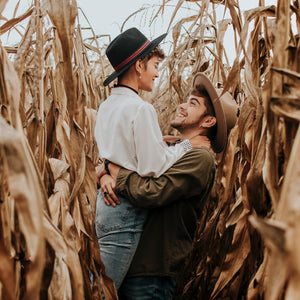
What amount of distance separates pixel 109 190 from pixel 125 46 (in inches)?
17.8

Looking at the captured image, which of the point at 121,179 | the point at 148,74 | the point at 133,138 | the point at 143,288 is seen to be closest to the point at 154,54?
the point at 148,74

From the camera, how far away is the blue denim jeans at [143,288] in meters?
0.98

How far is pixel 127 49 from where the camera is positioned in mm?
1117

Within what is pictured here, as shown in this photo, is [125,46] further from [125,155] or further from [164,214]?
[164,214]

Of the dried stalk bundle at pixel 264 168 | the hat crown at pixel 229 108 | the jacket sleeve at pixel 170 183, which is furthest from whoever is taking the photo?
the hat crown at pixel 229 108

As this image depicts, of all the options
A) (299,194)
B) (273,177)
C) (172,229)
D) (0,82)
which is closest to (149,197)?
(172,229)

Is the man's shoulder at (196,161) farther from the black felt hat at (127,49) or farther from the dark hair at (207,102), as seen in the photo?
the black felt hat at (127,49)

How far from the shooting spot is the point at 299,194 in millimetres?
279

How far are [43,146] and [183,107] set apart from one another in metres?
0.68

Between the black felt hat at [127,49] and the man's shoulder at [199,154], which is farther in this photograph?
the black felt hat at [127,49]

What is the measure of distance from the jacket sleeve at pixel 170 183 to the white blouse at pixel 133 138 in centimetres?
2

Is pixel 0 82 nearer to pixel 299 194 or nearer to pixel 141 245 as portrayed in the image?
pixel 299 194

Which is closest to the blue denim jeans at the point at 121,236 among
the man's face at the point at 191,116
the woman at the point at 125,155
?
the woman at the point at 125,155

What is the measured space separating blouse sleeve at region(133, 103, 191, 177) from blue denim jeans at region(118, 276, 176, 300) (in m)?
0.29
